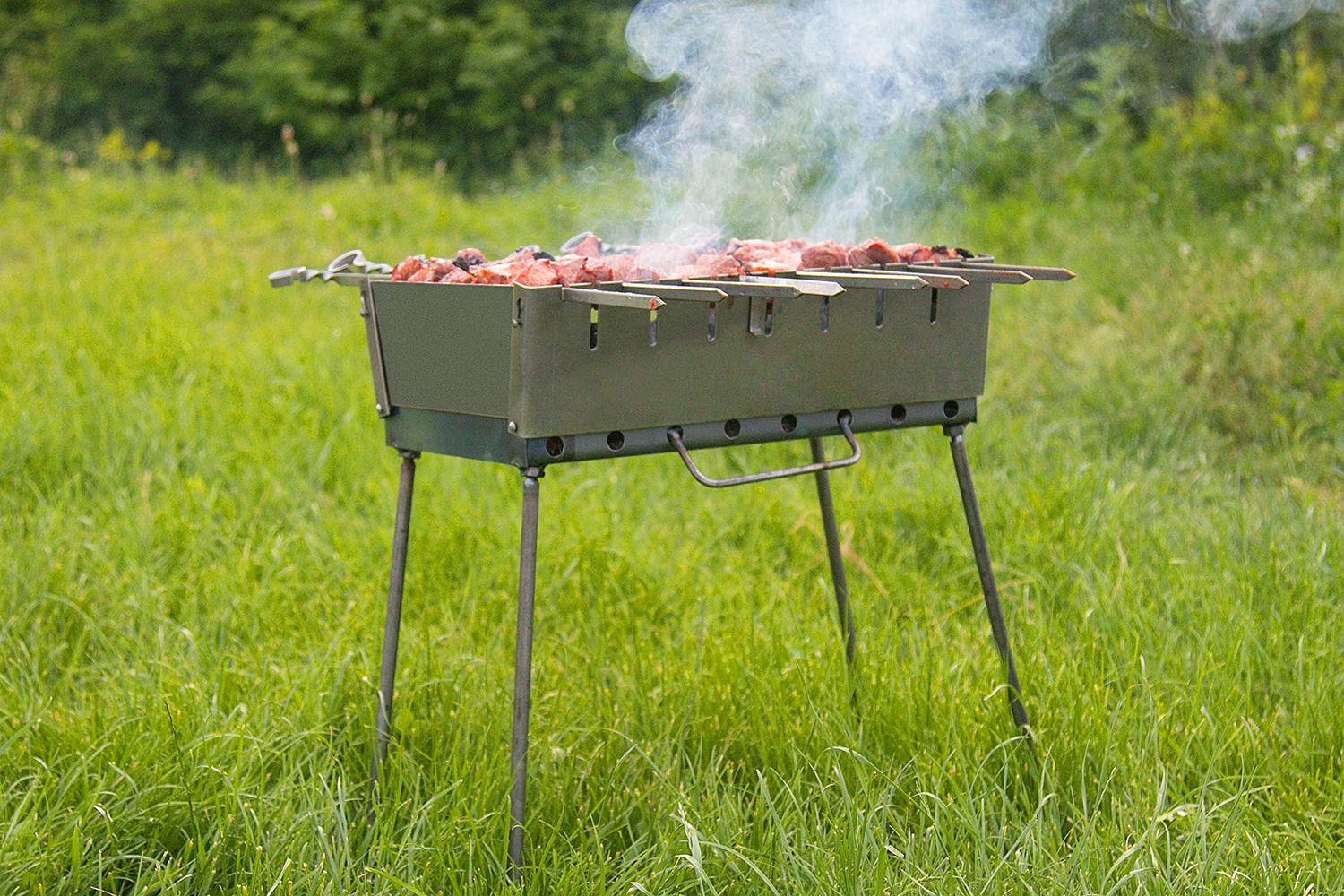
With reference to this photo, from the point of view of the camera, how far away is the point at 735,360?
2098 millimetres

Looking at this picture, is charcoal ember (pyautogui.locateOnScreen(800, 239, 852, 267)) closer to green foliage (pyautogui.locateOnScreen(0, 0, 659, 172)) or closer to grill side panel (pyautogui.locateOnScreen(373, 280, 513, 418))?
grill side panel (pyautogui.locateOnScreen(373, 280, 513, 418))

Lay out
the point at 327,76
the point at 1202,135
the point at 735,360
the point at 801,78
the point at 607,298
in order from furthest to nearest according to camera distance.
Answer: the point at 327,76 → the point at 1202,135 → the point at 801,78 → the point at 735,360 → the point at 607,298

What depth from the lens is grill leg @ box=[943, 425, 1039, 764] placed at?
96.2 inches

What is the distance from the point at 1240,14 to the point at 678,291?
137 inches

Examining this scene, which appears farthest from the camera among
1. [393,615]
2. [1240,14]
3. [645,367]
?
[1240,14]

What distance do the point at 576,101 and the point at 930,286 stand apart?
36.0ft

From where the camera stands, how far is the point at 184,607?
3.10 m

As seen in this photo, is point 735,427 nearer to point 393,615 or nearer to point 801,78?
point 393,615

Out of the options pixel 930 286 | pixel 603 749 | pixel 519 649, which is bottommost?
pixel 603 749

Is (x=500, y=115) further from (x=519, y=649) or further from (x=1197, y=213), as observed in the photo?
(x=519, y=649)

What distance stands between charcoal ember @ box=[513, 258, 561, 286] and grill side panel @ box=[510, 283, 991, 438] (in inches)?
1.7

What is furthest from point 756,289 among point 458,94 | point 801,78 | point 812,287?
point 458,94

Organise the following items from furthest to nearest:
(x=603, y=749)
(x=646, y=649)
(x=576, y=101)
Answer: (x=576, y=101) < (x=646, y=649) < (x=603, y=749)

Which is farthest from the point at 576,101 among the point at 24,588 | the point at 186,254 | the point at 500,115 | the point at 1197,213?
the point at 24,588
